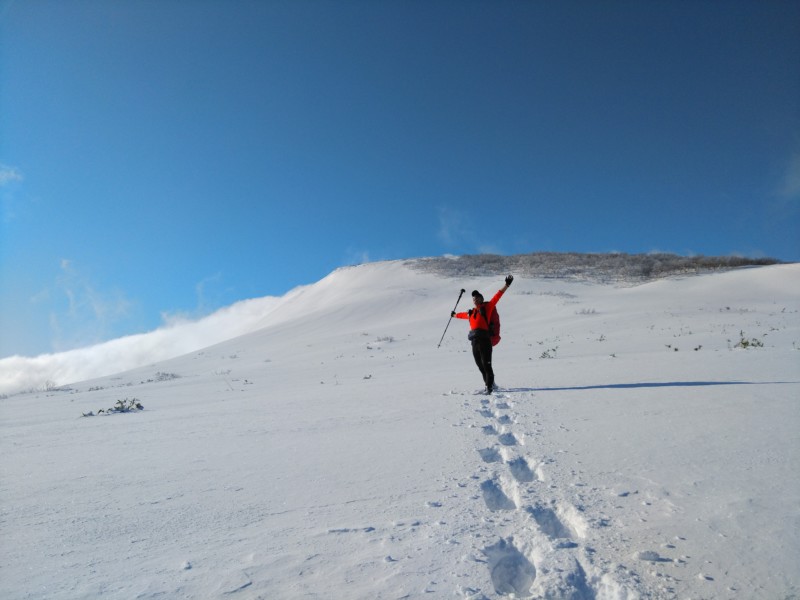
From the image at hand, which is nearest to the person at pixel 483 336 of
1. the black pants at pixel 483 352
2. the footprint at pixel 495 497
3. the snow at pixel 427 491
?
the black pants at pixel 483 352

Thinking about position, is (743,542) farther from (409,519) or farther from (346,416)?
(346,416)

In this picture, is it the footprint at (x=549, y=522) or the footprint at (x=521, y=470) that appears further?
the footprint at (x=521, y=470)

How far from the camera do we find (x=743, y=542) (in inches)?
85.1

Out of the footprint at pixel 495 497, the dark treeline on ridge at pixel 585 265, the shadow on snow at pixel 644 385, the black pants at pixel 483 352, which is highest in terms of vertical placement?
the dark treeline on ridge at pixel 585 265

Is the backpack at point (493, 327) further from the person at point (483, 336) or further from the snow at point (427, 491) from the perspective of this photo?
the snow at point (427, 491)

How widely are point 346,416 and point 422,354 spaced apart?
868 cm

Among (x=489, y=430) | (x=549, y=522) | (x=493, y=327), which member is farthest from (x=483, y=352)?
(x=549, y=522)

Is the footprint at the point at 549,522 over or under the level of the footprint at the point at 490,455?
under

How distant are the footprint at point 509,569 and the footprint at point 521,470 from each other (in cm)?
96

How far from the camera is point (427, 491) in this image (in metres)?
3.05

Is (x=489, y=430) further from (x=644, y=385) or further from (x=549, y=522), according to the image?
(x=644, y=385)

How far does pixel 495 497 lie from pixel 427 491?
452 millimetres

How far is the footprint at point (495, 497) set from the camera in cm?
287

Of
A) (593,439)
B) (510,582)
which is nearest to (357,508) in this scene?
(510,582)
